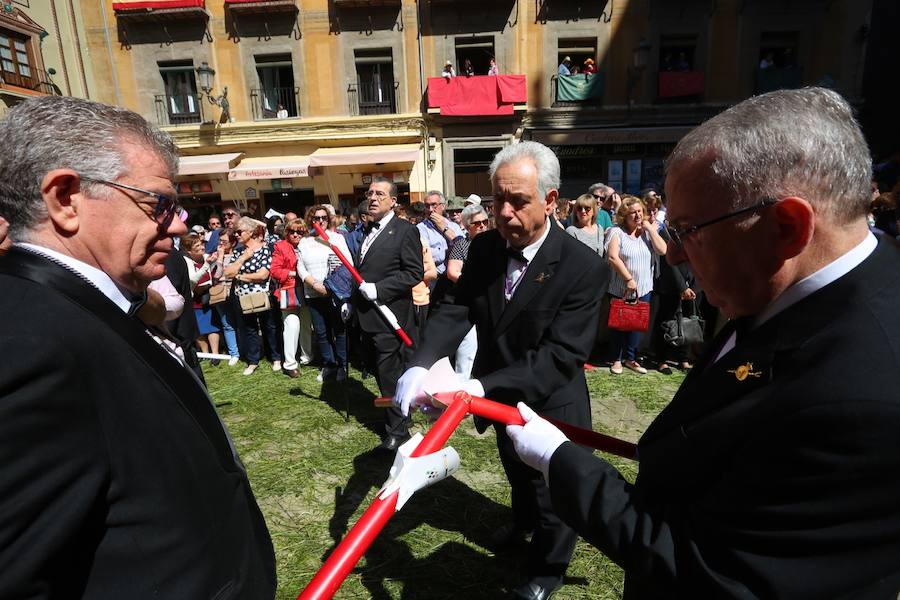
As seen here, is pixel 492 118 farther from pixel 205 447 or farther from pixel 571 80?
pixel 205 447

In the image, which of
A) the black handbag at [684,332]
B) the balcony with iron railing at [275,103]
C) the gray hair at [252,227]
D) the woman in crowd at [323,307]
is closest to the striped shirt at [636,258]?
the black handbag at [684,332]

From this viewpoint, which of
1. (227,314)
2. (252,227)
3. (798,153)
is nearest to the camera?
(798,153)

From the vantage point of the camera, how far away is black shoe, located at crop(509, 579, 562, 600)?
9.04ft

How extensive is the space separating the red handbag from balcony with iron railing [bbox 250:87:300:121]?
51.2 feet

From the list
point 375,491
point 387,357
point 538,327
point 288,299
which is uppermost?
point 538,327

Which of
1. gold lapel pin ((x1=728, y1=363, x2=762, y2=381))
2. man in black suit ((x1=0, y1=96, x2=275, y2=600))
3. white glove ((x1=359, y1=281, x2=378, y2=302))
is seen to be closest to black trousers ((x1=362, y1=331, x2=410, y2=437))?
white glove ((x1=359, y1=281, x2=378, y2=302))

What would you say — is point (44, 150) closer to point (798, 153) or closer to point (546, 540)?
point (798, 153)

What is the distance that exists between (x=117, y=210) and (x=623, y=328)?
19.3ft

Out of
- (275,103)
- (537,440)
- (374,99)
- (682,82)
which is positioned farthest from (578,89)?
(537,440)

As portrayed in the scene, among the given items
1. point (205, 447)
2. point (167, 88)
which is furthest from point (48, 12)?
point (205, 447)

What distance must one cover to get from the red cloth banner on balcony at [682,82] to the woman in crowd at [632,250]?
525 inches

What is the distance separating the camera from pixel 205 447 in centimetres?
130

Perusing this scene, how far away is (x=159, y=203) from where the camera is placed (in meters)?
1.39

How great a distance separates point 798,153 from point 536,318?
5.62 feet
